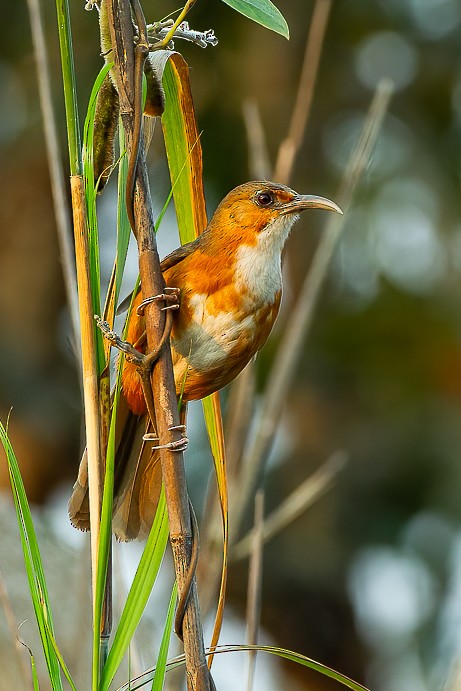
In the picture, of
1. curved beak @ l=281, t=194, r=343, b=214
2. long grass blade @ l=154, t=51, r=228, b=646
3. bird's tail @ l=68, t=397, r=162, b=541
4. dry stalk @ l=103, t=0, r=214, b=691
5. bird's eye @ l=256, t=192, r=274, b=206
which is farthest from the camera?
bird's eye @ l=256, t=192, r=274, b=206

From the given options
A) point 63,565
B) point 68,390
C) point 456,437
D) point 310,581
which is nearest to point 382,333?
point 456,437

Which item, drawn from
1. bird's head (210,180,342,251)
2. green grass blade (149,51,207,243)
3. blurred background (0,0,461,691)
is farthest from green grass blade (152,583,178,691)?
blurred background (0,0,461,691)

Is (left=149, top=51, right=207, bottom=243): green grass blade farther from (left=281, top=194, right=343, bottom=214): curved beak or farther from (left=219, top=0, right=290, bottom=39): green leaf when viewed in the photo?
(left=281, top=194, right=343, bottom=214): curved beak

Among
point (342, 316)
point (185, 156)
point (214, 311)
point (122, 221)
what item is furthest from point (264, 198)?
point (342, 316)

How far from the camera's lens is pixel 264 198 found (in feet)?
4.60

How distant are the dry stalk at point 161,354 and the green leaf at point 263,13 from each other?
3.4 inches

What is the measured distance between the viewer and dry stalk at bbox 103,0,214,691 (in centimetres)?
80

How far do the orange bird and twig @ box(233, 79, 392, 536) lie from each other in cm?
15

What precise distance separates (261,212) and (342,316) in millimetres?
3421

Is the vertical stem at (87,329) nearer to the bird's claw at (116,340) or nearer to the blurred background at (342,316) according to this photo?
the bird's claw at (116,340)

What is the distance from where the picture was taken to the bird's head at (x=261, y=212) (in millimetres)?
1355

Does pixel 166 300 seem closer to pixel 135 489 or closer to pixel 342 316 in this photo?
pixel 135 489

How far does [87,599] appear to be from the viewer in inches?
57.0

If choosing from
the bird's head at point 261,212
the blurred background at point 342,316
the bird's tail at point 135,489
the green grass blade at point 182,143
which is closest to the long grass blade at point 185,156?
the green grass blade at point 182,143
